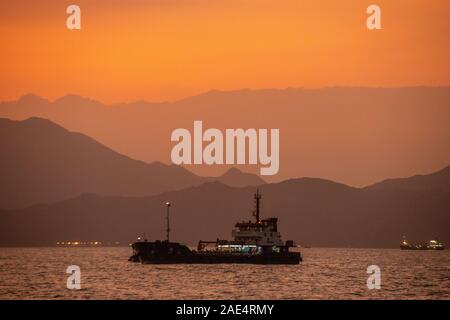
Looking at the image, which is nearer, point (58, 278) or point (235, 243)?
point (58, 278)

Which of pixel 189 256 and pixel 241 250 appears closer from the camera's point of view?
pixel 189 256

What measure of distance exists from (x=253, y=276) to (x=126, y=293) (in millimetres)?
39006

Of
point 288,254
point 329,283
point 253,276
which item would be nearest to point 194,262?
point 288,254

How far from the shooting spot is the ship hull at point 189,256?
6062 inches

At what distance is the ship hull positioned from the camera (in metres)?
154

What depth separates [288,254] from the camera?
163m

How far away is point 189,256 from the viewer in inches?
6147

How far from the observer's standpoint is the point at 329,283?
11212cm
